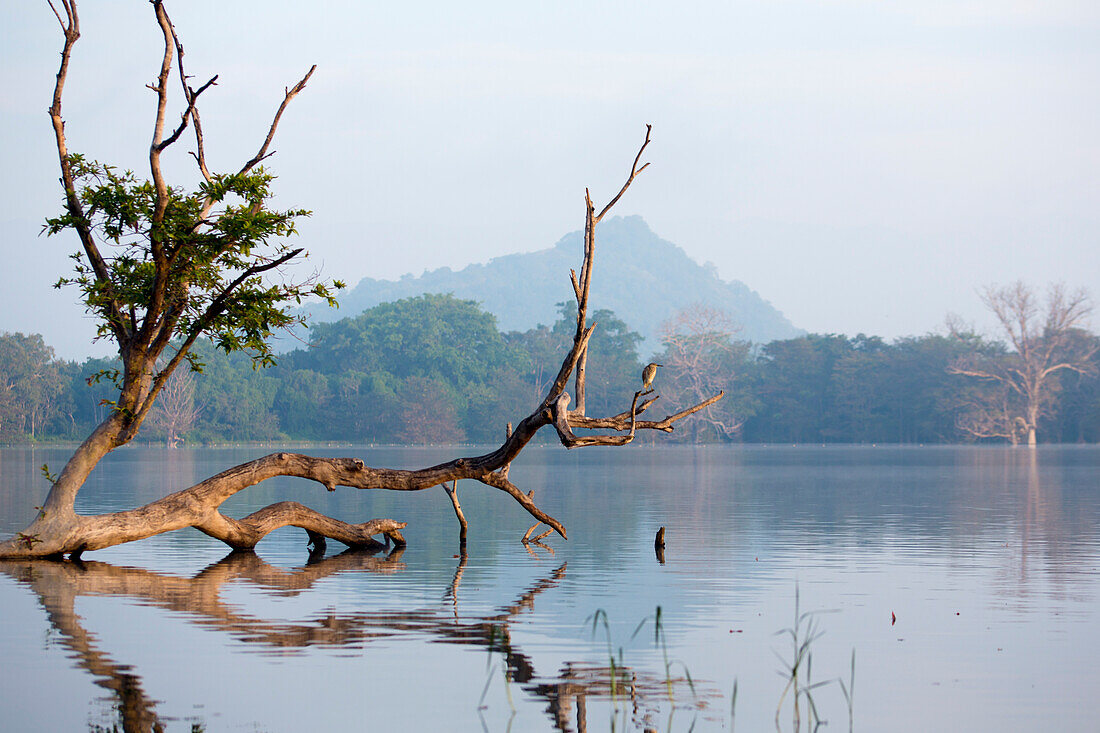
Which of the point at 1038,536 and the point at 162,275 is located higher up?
the point at 162,275

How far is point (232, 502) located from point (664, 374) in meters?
78.1

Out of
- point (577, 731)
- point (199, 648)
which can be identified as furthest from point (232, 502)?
point (577, 731)

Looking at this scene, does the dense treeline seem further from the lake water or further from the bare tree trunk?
the bare tree trunk

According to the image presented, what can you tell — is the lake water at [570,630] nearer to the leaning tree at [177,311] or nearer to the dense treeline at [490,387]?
the leaning tree at [177,311]

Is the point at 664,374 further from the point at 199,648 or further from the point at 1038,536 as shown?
the point at 199,648

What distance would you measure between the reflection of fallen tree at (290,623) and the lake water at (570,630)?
38 mm

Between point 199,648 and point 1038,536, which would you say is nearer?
point 199,648

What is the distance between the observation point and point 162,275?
17.0 metres

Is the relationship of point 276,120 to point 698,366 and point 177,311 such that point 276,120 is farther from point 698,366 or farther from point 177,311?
point 698,366

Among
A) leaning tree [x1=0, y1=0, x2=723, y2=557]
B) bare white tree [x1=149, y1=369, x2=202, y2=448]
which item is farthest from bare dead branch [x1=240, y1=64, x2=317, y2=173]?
bare white tree [x1=149, y1=369, x2=202, y2=448]

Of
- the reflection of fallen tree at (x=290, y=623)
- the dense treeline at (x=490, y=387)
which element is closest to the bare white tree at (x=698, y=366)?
the dense treeline at (x=490, y=387)

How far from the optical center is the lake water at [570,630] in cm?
862

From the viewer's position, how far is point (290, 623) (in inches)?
471

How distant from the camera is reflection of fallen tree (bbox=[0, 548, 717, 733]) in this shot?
353 inches
